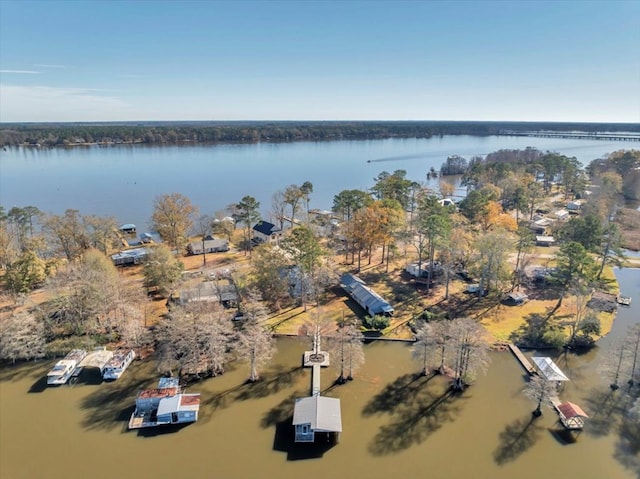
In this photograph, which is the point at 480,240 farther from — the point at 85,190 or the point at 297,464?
the point at 85,190

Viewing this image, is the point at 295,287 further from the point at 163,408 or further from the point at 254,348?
the point at 163,408

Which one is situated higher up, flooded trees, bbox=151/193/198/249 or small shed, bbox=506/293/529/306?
flooded trees, bbox=151/193/198/249

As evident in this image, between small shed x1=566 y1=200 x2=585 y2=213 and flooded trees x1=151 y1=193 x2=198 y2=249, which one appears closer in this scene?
flooded trees x1=151 y1=193 x2=198 y2=249

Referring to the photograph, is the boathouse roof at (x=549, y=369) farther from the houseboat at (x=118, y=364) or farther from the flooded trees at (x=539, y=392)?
the houseboat at (x=118, y=364)

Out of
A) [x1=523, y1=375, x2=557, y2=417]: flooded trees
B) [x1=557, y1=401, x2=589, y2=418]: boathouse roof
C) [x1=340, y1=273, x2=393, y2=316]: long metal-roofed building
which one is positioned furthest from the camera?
[x1=340, y1=273, x2=393, y2=316]: long metal-roofed building

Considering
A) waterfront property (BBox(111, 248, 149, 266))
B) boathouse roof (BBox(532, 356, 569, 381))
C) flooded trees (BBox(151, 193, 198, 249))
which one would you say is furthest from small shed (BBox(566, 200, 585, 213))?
waterfront property (BBox(111, 248, 149, 266))

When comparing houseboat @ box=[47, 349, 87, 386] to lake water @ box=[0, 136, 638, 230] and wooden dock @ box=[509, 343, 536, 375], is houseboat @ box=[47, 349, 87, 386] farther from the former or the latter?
lake water @ box=[0, 136, 638, 230]

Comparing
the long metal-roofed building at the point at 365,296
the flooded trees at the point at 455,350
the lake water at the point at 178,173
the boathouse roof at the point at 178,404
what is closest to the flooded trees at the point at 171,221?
the lake water at the point at 178,173
